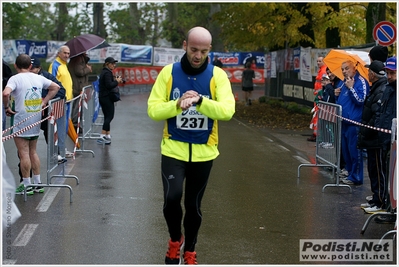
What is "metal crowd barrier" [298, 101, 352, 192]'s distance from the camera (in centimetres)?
1074

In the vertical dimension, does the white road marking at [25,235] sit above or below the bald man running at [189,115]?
below

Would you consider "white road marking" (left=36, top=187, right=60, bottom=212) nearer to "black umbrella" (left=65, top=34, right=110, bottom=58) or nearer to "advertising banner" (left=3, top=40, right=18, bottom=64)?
"black umbrella" (left=65, top=34, right=110, bottom=58)

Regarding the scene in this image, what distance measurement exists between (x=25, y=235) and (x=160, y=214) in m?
1.73

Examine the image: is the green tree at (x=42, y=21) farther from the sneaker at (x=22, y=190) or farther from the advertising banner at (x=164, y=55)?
the sneaker at (x=22, y=190)

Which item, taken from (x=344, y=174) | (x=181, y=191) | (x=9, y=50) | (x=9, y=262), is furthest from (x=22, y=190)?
(x=9, y=50)

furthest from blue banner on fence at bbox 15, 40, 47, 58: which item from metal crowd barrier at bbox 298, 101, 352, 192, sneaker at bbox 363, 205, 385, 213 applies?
sneaker at bbox 363, 205, 385, 213

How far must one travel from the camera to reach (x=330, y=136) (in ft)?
37.2

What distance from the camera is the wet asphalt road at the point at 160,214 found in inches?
274

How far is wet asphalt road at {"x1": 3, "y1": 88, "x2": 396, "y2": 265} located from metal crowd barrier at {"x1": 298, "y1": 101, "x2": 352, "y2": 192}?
12.7 inches

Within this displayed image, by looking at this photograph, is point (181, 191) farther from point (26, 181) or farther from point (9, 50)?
point (9, 50)

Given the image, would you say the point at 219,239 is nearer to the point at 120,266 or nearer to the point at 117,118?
the point at 120,266

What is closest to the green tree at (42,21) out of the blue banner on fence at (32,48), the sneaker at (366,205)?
the blue banner on fence at (32,48)

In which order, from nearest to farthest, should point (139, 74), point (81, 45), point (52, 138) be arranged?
point (52, 138), point (81, 45), point (139, 74)

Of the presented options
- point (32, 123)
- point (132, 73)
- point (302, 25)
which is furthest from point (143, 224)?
point (132, 73)
